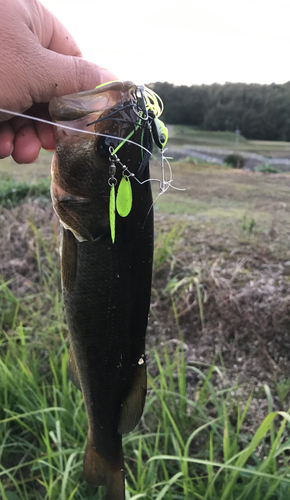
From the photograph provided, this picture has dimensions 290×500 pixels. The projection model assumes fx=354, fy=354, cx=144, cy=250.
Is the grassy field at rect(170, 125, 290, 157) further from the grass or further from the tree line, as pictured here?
the grass

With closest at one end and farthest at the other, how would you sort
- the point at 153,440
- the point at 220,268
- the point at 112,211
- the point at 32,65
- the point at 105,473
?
the point at 112,211 → the point at 32,65 → the point at 105,473 → the point at 153,440 → the point at 220,268

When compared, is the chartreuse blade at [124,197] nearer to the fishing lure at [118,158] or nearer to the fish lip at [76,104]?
the fishing lure at [118,158]

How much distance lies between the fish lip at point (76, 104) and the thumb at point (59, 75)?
150mm

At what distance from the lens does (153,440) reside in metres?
1.35

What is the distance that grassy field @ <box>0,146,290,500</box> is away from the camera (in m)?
1.12

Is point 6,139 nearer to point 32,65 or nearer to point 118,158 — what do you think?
point 32,65

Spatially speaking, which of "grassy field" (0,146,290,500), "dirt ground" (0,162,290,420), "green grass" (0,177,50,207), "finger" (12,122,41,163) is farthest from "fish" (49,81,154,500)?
"green grass" (0,177,50,207)

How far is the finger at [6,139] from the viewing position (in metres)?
1.02

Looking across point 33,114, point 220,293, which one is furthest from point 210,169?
point 33,114

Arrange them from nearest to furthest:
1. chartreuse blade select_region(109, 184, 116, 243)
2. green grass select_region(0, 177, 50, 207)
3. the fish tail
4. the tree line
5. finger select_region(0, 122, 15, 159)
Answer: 1. chartreuse blade select_region(109, 184, 116, 243)
2. the fish tail
3. finger select_region(0, 122, 15, 159)
4. the tree line
5. green grass select_region(0, 177, 50, 207)

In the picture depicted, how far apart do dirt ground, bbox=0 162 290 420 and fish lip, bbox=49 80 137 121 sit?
0.92m

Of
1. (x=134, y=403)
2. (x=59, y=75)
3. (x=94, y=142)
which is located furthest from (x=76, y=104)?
(x=134, y=403)

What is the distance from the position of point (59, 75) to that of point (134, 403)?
78 centimetres

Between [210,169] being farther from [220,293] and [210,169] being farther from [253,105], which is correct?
[220,293]
